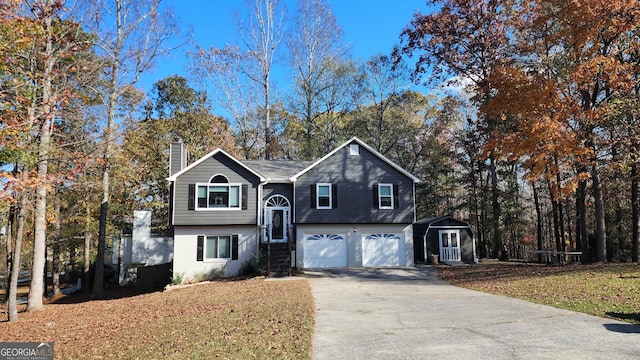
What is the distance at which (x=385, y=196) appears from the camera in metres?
23.2

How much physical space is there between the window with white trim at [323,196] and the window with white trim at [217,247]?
513 cm

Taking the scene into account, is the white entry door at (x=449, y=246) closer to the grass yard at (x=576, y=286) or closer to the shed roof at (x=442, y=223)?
the shed roof at (x=442, y=223)

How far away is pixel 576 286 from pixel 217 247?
614 inches

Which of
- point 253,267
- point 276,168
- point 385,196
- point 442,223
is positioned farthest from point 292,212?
point 442,223

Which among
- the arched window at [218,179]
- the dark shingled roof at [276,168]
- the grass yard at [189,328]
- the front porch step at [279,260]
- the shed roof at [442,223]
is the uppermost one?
the dark shingled roof at [276,168]

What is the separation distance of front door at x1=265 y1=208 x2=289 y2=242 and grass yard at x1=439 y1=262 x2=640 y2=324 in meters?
8.70

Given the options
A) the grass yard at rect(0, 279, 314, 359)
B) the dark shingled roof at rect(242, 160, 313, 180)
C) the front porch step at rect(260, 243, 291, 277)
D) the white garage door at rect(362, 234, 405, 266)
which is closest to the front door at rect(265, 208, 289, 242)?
the front porch step at rect(260, 243, 291, 277)

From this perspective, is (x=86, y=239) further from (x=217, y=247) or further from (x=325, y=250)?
(x=325, y=250)

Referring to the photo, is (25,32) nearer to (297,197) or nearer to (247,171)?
(247,171)

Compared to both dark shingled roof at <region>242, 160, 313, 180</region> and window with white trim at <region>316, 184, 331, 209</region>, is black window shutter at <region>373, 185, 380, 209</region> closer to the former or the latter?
window with white trim at <region>316, 184, 331, 209</region>

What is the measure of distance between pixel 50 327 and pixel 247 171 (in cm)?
1188

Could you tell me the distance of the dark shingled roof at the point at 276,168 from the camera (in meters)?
23.1

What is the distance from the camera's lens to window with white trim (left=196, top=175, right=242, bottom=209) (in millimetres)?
21203

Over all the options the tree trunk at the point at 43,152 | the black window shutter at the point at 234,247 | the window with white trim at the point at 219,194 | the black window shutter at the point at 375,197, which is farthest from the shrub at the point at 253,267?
the tree trunk at the point at 43,152
